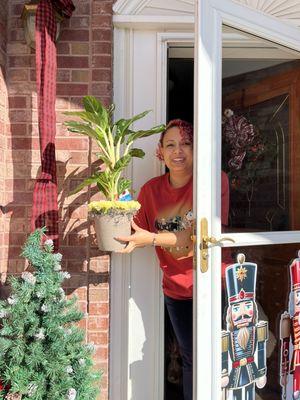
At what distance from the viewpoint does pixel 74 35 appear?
→ 2.41 meters

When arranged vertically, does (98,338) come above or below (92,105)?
below

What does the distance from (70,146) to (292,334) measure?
5.38ft

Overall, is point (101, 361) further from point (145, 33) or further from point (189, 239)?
point (145, 33)

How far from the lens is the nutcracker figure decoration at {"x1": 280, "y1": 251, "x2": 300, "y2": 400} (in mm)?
2283

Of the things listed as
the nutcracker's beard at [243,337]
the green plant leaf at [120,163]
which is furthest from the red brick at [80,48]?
the nutcracker's beard at [243,337]

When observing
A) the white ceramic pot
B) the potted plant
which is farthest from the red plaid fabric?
the white ceramic pot

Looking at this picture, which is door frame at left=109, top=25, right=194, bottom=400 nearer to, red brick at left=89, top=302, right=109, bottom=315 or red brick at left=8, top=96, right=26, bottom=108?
red brick at left=89, top=302, right=109, bottom=315

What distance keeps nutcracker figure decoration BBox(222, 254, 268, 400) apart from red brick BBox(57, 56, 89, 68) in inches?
55.1

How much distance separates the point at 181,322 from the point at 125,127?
44.2 inches

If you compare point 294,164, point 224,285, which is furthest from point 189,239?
point 294,164

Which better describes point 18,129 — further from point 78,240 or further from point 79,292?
point 79,292

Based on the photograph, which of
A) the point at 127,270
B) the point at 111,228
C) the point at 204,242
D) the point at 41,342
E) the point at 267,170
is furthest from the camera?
the point at 127,270

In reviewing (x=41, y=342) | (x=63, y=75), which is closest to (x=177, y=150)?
(x=63, y=75)

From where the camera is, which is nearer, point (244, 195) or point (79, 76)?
point (244, 195)
